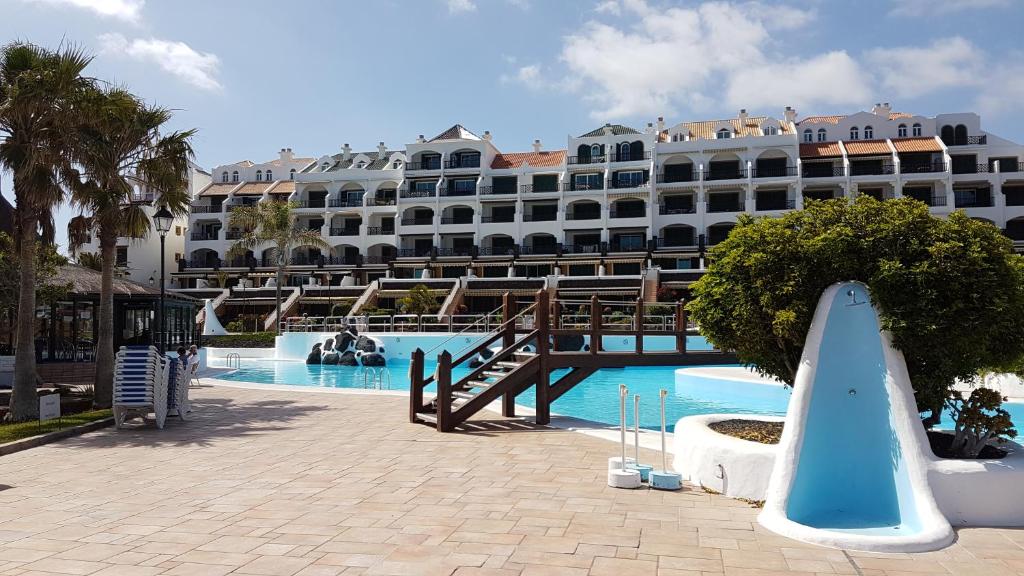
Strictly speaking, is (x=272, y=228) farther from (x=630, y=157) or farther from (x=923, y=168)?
(x=923, y=168)

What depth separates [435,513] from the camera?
20.8 ft

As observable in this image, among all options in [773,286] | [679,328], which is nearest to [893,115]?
[679,328]

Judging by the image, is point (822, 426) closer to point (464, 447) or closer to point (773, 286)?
point (773, 286)

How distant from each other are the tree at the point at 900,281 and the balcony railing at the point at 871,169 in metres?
48.4

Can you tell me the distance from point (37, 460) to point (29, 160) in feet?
19.9

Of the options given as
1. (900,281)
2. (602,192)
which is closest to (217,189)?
(602,192)

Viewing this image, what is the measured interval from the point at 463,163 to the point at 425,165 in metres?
3.64

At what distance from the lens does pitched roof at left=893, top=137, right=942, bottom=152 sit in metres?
49.6

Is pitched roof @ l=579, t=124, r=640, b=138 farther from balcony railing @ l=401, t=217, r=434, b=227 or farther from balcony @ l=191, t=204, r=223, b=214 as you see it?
balcony @ l=191, t=204, r=223, b=214

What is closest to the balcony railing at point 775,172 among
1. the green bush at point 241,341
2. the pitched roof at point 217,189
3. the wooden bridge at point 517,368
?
the green bush at point 241,341

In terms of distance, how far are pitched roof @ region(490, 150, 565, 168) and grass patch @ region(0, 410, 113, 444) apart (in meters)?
47.3

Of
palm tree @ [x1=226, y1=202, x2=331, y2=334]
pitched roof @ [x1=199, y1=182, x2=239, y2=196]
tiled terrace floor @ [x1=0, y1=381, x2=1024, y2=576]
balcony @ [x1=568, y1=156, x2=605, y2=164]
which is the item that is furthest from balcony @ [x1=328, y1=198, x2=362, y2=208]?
tiled terrace floor @ [x1=0, y1=381, x2=1024, y2=576]

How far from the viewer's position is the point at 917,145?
165 ft

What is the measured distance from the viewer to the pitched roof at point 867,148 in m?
50.5
